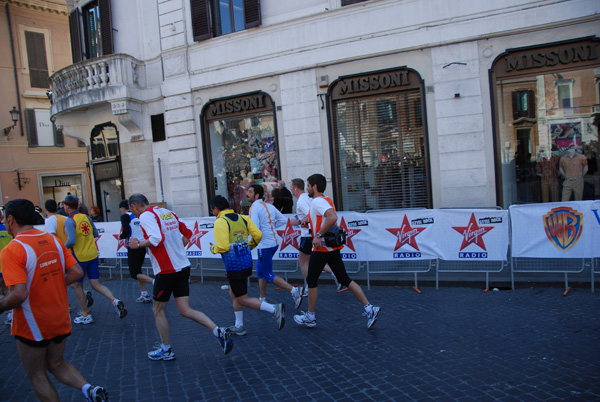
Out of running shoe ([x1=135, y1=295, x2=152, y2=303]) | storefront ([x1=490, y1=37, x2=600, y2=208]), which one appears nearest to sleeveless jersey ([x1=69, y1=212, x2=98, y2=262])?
running shoe ([x1=135, y1=295, x2=152, y2=303])

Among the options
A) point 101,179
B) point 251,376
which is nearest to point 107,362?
point 251,376

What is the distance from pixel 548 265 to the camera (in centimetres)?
708

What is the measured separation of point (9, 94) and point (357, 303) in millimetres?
24594

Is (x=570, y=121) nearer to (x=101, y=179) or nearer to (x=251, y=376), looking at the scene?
(x=251, y=376)

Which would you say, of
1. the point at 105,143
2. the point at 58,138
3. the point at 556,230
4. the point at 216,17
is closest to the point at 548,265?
the point at 556,230

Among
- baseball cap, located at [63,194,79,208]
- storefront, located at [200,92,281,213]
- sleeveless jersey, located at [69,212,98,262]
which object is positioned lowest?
sleeveless jersey, located at [69,212,98,262]

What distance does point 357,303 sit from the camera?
22.5 ft

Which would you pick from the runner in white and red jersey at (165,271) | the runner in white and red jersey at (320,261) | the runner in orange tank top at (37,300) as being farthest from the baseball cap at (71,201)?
the runner in white and red jersey at (320,261)

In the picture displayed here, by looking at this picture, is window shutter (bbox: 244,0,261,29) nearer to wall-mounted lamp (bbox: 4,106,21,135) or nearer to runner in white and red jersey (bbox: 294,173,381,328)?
runner in white and red jersey (bbox: 294,173,381,328)

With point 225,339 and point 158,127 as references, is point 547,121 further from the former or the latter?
point 158,127

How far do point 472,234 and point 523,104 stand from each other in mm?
4397

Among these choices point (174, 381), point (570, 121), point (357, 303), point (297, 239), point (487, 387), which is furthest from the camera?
point (570, 121)

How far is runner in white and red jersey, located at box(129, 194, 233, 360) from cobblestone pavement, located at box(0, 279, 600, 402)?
26 centimetres

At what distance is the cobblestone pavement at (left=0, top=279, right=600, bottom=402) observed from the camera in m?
3.96
